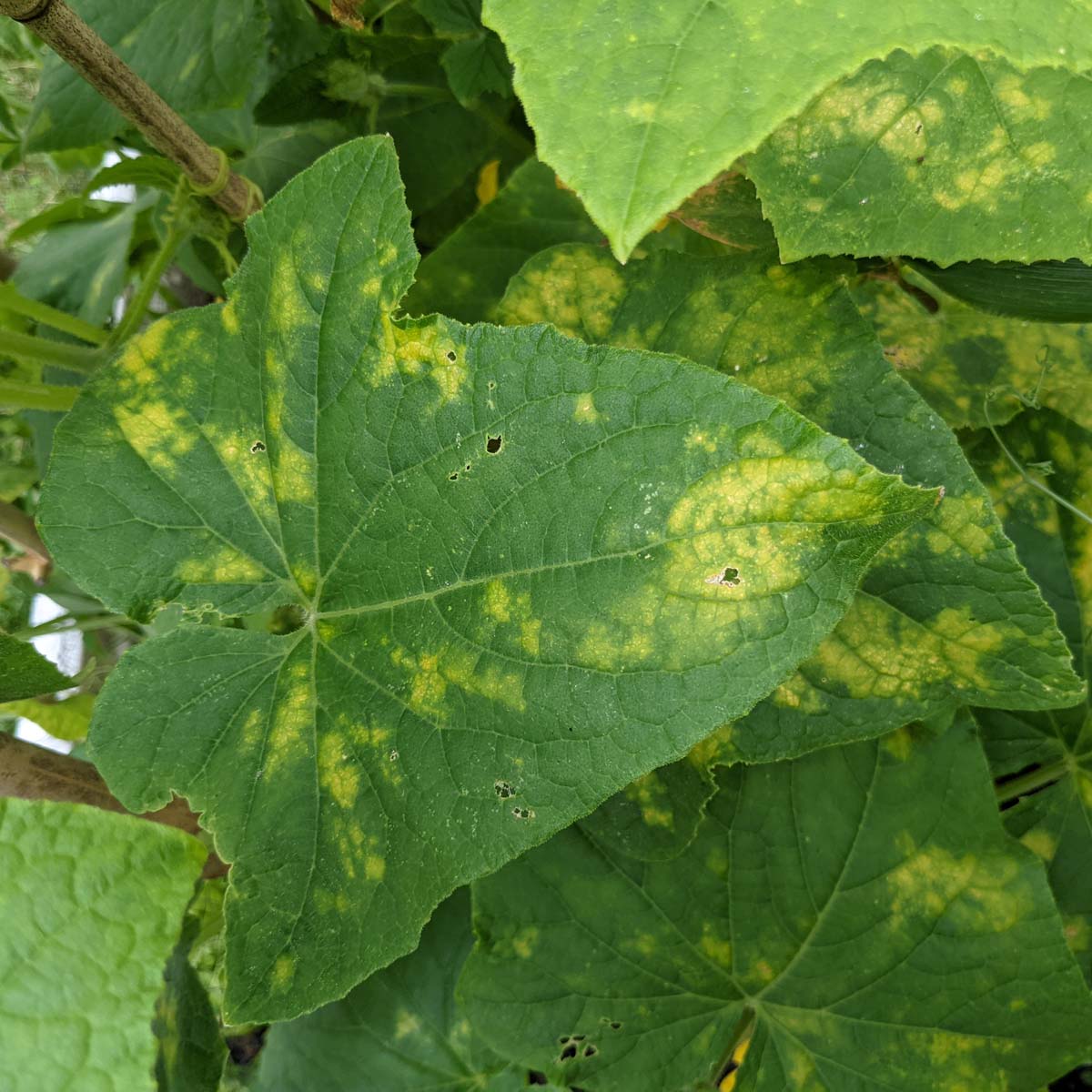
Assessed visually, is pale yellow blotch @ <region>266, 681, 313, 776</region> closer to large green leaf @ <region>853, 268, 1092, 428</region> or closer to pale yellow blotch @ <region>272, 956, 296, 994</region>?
pale yellow blotch @ <region>272, 956, 296, 994</region>

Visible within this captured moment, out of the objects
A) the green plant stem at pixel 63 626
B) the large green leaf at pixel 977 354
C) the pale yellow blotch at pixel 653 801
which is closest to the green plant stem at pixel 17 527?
the green plant stem at pixel 63 626

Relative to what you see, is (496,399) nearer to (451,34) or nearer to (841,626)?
(841,626)

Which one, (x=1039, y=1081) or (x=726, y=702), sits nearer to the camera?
(x=726, y=702)

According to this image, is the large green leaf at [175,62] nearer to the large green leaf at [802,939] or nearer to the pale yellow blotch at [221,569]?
the pale yellow blotch at [221,569]

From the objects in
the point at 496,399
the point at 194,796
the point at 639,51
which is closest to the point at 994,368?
the point at 496,399

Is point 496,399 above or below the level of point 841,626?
above

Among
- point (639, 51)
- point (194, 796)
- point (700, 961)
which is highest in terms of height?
point (639, 51)
